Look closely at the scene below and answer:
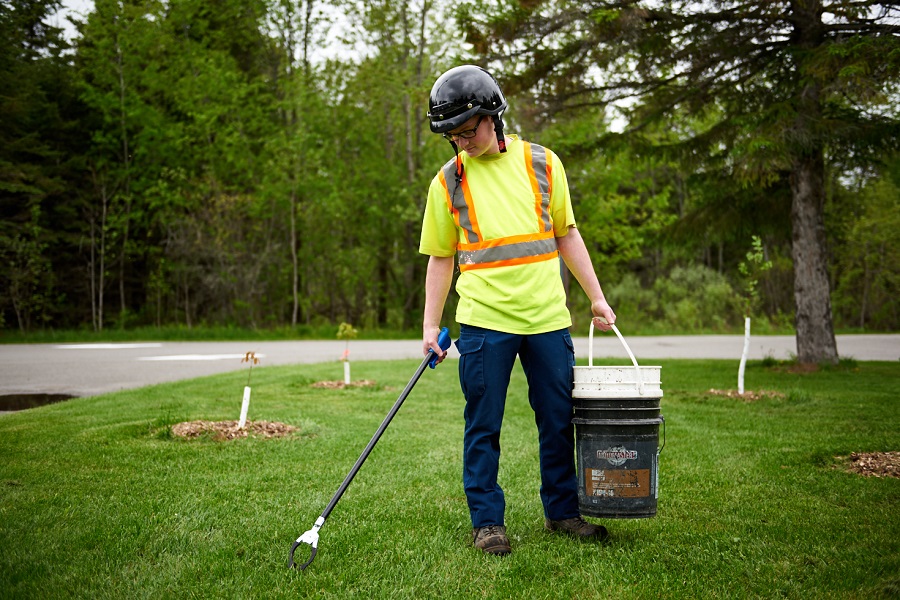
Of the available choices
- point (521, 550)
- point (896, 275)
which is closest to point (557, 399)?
point (521, 550)

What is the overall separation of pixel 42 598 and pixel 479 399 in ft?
5.93

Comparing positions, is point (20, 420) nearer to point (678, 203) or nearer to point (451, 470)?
point (451, 470)

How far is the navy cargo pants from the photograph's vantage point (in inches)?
132

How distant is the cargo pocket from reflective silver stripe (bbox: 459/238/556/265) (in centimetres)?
31

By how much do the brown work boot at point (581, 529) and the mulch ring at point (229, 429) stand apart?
3.04m

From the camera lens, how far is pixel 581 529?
11.5 ft

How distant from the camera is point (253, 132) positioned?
22875 millimetres

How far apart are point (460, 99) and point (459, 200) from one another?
442 millimetres

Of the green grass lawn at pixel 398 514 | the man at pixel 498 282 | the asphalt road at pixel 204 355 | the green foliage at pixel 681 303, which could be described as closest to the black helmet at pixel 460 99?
the man at pixel 498 282

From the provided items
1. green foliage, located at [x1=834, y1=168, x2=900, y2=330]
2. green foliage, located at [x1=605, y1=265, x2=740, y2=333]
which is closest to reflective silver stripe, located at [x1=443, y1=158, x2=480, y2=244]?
green foliage, located at [x1=605, y1=265, x2=740, y2=333]

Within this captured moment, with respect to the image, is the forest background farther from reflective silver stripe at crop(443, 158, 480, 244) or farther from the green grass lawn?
reflective silver stripe at crop(443, 158, 480, 244)

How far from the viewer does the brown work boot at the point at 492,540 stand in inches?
130

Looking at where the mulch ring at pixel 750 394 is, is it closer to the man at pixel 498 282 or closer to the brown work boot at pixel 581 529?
the brown work boot at pixel 581 529

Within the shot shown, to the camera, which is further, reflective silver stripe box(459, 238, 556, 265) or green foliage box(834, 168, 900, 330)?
green foliage box(834, 168, 900, 330)
